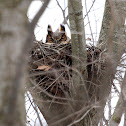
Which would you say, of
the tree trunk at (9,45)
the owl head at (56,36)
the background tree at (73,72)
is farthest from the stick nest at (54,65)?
the tree trunk at (9,45)

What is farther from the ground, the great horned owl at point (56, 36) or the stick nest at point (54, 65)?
the great horned owl at point (56, 36)

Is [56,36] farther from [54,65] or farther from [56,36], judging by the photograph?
[54,65]

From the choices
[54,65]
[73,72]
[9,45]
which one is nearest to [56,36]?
[54,65]

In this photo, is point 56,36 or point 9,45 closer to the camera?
point 9,45

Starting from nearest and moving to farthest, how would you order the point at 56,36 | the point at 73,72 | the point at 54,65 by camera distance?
the point at 73,72 < the point at 54,65 < the point at 56,36

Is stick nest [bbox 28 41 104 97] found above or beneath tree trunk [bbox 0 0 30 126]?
beneath

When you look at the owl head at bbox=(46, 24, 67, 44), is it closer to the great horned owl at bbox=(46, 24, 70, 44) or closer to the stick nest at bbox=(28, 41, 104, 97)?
the great horned owl at bbox=(46, 24, 70, 44)

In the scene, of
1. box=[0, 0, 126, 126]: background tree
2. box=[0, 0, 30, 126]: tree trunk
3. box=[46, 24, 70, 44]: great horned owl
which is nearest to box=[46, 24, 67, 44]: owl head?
box=[46, 24, 70, 44]: great horned owl

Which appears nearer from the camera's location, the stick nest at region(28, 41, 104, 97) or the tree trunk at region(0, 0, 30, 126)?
the tree trunk at region(0, 0, 30, 126)

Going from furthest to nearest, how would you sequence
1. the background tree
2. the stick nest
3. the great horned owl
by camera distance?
the great horned owl
the stick nest
the background tree

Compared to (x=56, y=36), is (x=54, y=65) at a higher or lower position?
lower

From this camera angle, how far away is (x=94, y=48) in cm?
296

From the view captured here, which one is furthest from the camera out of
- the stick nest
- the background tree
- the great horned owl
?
the great horned owl

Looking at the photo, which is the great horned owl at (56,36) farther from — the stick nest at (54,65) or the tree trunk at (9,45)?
the tree trunk at (9,45)
